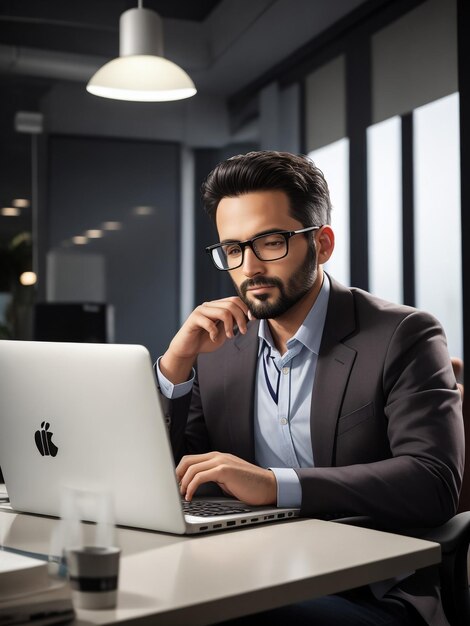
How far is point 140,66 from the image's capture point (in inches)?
143

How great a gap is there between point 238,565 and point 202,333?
38.0 inches

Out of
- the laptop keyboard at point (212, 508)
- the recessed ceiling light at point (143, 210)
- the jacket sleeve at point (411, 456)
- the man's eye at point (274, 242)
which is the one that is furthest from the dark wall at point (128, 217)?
the laptop keyboard at point (212, 508)

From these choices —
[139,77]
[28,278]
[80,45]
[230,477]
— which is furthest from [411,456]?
[80,45]

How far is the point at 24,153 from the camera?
560 centimetres

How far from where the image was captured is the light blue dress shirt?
2.06 meters

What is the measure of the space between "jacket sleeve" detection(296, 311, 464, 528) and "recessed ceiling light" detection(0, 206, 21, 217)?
4.07 m

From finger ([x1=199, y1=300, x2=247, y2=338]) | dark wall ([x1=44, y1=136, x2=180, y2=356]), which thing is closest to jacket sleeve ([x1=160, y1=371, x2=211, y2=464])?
finger ([x1=199, y1=300, x2=247, y2=338])

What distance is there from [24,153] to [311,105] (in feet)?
6.36

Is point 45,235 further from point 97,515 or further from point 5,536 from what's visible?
point 97,515

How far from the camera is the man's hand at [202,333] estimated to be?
2090 millimetres

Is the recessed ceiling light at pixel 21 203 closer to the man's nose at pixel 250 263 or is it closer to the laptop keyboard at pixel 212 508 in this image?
the man's nose at pixel 250 263

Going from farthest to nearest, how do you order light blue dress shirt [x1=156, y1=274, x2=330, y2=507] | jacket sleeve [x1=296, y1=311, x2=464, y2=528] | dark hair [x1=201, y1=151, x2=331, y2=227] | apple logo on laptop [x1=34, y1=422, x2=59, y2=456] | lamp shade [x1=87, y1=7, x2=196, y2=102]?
lamp shade [x1=87, y1=7, x2=196, y2=102] → dark hair [x1=201, y1=151, x2=331, y2=227] → light blue dress shirt [x1=156, y1=274, x2=330, y2=507] → jacket sleeve [x1=296, y1=311, x2=464, y2=528] → apple logo on laptop [x1=34, y1=422, x2=59, y2=456]

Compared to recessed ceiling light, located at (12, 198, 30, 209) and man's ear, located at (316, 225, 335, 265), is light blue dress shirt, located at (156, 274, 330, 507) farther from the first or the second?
recessed ceiling light, located at (12, 198, 30, 209)

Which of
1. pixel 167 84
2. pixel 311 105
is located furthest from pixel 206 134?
pixel 167 84
